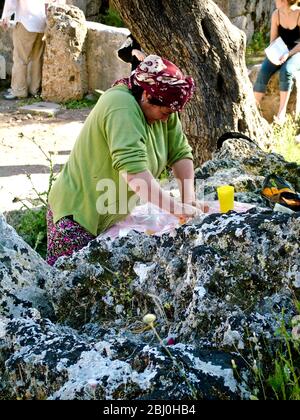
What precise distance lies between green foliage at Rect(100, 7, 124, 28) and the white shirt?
297cm

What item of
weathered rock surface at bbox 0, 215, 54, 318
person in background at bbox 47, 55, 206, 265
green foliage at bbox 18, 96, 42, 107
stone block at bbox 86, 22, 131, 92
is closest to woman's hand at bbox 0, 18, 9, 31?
green foliage at bbox 18, 96, 42, 107

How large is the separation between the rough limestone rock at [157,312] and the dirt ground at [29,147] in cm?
318

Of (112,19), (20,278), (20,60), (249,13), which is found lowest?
(20,60)

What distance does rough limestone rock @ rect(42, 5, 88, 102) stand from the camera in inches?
397

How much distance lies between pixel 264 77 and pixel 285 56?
1.01ft

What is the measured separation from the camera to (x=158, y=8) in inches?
199

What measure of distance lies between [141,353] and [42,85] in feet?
28.5

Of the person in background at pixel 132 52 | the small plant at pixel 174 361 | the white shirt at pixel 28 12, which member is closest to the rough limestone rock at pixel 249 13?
the white shirt at pixel 28 12

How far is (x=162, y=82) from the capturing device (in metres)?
3.40

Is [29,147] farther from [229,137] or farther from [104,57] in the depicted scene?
[229,137]

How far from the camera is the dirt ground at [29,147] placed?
266 inches

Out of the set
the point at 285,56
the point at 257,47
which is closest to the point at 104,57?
the point at 285,56

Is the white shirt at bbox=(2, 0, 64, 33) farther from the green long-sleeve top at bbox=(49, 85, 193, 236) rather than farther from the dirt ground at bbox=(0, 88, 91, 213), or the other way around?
the green long-sleeve top at bbox=(49, 85, 193, 236)
